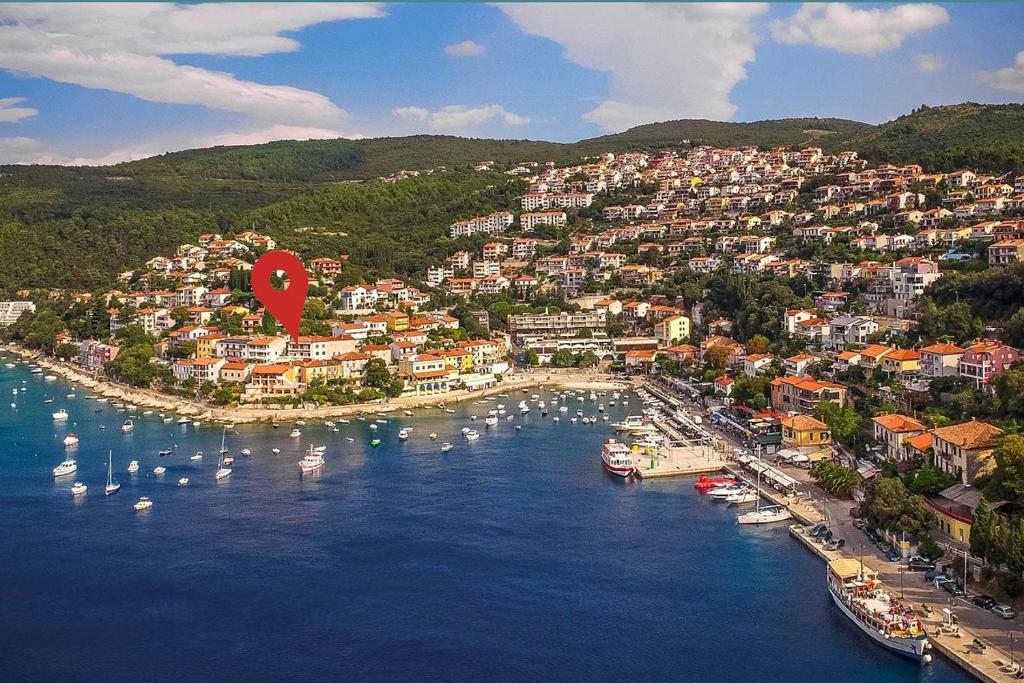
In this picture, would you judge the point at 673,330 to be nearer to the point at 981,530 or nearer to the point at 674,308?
the point at 674,308

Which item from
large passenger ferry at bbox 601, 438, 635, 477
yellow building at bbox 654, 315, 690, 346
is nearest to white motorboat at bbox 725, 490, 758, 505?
large passenger ferry at bbox 601, 438, 635, 477

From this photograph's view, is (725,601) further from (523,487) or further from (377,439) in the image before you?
(377,439)

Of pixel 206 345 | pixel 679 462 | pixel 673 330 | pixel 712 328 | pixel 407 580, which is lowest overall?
pixel 407 580

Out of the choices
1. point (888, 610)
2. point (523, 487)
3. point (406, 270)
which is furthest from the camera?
point (406, 270)

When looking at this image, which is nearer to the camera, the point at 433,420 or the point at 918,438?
the point at 918,438

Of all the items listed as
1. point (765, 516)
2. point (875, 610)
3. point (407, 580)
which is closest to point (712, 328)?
point (765, 516)

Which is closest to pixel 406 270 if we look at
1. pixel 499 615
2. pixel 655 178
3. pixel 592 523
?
pixel 655 178

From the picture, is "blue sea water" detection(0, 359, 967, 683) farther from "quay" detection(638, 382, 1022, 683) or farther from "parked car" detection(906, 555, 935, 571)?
"parked car" detection(906, 555, 935, 571)
